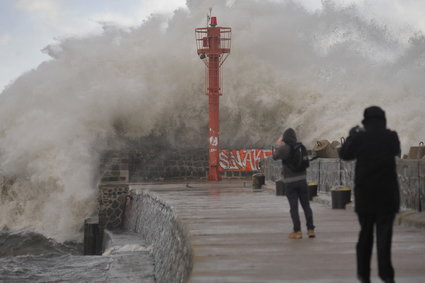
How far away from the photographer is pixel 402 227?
8.14 m

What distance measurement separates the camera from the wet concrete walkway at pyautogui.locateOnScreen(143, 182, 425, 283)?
5.42 meters

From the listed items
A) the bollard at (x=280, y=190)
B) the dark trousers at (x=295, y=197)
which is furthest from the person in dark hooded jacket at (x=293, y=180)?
the bollard at (x=280, y=190)

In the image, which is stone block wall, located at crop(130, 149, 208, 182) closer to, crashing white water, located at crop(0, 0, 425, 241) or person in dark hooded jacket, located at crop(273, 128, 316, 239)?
crashing white water, located at crop(0, 0, 425, 241)

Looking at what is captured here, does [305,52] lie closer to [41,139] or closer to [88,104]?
[88,104]

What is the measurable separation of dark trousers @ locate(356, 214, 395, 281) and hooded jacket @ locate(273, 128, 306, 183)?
2.53 metres

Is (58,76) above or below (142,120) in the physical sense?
above

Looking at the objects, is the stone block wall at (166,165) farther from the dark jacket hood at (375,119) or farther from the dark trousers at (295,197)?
the dark jacket hood at (375,119)

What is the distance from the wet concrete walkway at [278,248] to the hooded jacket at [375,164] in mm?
817

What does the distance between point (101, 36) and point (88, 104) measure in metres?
5.32

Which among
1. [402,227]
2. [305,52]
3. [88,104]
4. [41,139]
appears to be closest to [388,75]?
[305,52]

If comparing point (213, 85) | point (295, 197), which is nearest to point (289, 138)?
point (295, 197)

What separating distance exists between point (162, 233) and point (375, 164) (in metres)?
6.91

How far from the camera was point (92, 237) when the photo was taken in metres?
16.6

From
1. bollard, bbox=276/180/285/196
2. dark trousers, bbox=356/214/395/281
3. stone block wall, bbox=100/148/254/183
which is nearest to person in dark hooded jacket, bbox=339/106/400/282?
dark trousers, bbox=356/214/395/281
